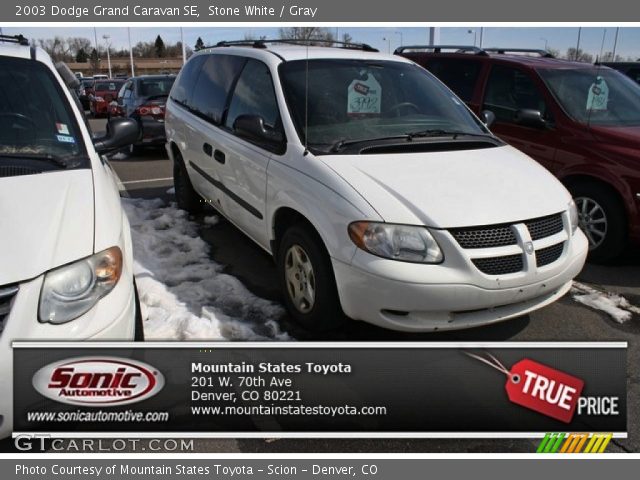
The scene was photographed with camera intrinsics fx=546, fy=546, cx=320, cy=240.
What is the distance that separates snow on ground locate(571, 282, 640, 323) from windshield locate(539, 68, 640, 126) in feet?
5.61

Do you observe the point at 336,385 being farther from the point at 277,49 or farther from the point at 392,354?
the point at 277,49

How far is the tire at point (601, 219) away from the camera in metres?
4.82

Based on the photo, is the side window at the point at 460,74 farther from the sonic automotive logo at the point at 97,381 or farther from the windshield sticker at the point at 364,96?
the sonic automotive logo at the point at 97,381

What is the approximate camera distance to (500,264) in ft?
9.89

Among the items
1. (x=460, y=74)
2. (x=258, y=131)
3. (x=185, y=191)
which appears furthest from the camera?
(x=460, y=74)

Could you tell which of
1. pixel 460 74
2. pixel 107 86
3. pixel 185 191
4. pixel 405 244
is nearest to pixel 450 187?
pixel 405 244

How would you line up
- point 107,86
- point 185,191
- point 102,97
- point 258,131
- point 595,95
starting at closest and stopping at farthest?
point 258,131
point 595,95
point 185,191
point 102,97
point 107,86

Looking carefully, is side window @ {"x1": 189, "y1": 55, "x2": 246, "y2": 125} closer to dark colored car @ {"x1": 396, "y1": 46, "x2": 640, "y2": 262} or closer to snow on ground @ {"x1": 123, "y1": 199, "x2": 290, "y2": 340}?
snow on ground @ {"x1": 123, "y1": 199, "x2": 290, "y2": 340}

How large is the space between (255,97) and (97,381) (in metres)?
2.55

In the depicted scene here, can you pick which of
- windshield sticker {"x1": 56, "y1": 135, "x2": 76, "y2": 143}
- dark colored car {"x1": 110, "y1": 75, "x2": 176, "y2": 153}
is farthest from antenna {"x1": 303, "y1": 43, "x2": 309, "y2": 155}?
dark colored car {"x1": 110, "y1": 75, "x2": 176, "y2": 153}

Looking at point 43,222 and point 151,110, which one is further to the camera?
point 151,110

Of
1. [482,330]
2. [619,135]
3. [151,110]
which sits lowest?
[482,330]

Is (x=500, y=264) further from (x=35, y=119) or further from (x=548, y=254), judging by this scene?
(x=35, y=119)

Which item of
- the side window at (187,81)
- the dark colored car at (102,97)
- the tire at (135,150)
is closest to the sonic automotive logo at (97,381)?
the side window at (187,81)
